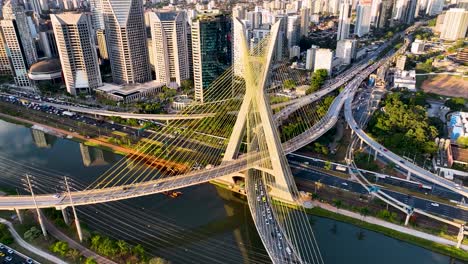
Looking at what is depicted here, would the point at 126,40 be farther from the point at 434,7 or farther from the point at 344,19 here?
the point at 434,7

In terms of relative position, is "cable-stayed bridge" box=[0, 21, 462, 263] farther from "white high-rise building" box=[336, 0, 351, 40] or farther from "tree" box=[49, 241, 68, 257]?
"white high-rise building" box=[336, 0, 351, 40]

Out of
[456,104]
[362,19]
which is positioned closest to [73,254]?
[456,104]

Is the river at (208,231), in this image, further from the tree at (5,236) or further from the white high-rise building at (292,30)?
the white high-rise building at (292,30)

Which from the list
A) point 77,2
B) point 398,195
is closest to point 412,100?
point 398,195

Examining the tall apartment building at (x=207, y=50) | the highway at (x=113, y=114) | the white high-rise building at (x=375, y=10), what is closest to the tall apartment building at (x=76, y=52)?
the highway at (x=113, y=114)

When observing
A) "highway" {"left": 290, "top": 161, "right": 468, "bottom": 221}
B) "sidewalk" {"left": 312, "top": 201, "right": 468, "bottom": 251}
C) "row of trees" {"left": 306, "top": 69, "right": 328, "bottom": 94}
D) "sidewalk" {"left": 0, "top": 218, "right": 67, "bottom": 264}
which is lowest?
"sidewalk" {"left": 312, "top": 201, "right": 468, "bottom": 251}

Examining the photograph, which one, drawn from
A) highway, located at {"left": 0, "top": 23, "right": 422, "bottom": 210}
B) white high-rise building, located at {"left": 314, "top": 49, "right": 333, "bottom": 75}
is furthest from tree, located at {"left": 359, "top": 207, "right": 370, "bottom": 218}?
white high-rise building, located at {"left": 314, "top": 49, "right": 333, "bottom": 75}

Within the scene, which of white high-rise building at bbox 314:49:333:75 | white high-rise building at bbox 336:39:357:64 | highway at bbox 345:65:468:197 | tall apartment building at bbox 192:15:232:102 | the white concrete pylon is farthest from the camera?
white high-rise building at bbox 336:39:357:64

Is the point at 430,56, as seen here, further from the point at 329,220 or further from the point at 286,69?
the point at 329,220
